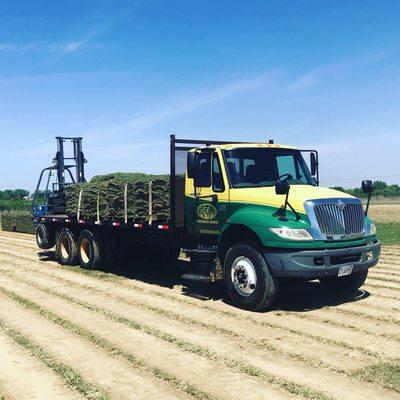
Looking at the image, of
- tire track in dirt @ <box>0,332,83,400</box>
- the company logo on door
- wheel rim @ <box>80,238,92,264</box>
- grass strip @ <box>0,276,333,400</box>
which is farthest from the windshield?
wheel rim @ <box>80,238,92,264</box>

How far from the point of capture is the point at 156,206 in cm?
977

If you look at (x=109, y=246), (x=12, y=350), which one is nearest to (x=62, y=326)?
(x=12, y=350)

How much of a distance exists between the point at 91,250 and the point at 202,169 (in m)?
5.01

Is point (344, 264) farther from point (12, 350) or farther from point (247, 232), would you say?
point (12, 350)

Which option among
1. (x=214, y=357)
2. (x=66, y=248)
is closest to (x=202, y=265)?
(x=214, y=357)

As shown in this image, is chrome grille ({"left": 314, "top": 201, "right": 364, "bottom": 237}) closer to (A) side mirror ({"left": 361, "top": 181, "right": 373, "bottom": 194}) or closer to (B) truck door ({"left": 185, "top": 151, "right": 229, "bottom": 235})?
(A) side mirror ({"left": 361, "top": 181, "right": 373, "bottom": 194})

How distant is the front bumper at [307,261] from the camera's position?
7.37 meters

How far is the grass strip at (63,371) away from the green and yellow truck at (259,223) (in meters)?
3.10

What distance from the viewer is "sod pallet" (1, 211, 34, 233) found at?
28938 millimetres

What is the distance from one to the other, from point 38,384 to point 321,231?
4.62 m

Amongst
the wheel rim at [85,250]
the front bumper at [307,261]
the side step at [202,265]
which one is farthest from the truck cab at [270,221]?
the wheel rim at [85,250]

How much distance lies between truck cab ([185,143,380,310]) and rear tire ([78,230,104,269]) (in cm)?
376

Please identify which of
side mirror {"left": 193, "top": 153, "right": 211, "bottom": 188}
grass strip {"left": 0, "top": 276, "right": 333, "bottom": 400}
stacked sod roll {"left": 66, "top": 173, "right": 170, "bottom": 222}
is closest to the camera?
grass strip {"left": 0, "top": 276, "right": 333, "bottom": 400}

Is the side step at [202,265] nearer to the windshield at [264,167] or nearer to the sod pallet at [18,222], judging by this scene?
the windshield at [264,167]
